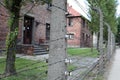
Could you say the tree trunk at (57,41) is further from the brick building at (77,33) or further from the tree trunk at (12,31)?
the brick building at (77,33)

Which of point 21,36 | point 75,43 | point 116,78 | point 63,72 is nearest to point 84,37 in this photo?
point 75,43

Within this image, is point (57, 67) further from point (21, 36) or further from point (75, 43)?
point (75, 43)

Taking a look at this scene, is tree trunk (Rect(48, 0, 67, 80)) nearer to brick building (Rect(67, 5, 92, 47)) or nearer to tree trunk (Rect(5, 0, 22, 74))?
tree trunk (Rect(5, 0, 22, 74))

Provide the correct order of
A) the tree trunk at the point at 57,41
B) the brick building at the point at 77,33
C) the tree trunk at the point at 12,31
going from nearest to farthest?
the tree trunk at the point at 57,41 < the tree trunk at the point at 12,31 < the brick building at the point at 77,33

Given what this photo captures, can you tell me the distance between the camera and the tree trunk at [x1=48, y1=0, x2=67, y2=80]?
144 inches

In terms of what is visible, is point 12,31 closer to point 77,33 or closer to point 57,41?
point 57,41

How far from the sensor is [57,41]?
3674mm

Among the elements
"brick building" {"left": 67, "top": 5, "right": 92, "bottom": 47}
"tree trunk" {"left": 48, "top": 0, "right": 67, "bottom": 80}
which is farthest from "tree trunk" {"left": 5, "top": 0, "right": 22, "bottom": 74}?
"brick building" {"left": 67, "top": 5, "right": 92, "bottom": 47}

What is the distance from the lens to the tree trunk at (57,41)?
366cm

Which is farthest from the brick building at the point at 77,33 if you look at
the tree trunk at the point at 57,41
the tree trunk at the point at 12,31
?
the tree trunk at the point at 57,41

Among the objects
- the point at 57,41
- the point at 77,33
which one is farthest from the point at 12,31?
the point at 77,33

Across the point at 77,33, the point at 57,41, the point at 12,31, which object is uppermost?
the point at 77,33

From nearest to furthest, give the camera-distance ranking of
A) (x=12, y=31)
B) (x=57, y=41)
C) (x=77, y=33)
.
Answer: (x=57, y=41) < (x=12, y=31) < (x=77, y=33)

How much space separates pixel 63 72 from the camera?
3732mm
